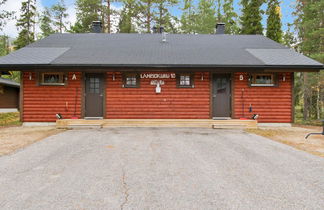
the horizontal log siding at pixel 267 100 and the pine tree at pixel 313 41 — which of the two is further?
the pine tree at pixel 313 41

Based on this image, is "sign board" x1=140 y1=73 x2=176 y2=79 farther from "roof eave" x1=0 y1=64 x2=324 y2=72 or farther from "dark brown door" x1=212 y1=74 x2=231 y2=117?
"dark brown door" x1=212 y1=74 x2=231 y2=117

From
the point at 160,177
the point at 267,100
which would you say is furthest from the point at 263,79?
the point at 160,177

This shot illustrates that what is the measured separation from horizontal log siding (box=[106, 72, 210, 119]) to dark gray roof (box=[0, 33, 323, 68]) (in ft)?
3.23

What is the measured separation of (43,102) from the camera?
957cm

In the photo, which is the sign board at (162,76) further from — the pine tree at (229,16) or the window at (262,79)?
the pine tree at (229,16)

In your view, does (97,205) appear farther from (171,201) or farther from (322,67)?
(322,67)

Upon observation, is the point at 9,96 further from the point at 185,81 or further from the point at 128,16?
the point at 185,81

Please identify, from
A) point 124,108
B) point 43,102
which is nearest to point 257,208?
point 124,108

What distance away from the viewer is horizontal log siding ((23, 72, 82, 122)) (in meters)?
9.54

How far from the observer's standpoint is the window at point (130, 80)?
9.84 m

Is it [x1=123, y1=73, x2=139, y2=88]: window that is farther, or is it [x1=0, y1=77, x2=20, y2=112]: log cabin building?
[x1=0, y1=77, x2=20, y2=112]: log cabin building

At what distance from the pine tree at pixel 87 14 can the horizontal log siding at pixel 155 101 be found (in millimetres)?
17890

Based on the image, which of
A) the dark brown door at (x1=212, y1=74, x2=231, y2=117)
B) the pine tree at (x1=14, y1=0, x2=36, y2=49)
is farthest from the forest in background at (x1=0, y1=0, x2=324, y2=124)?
the dark brown door at (x1=212, y1=74, x2=231, y2=117)

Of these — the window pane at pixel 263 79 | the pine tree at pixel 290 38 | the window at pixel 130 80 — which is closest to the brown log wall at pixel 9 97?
the window at pixel 130 80
